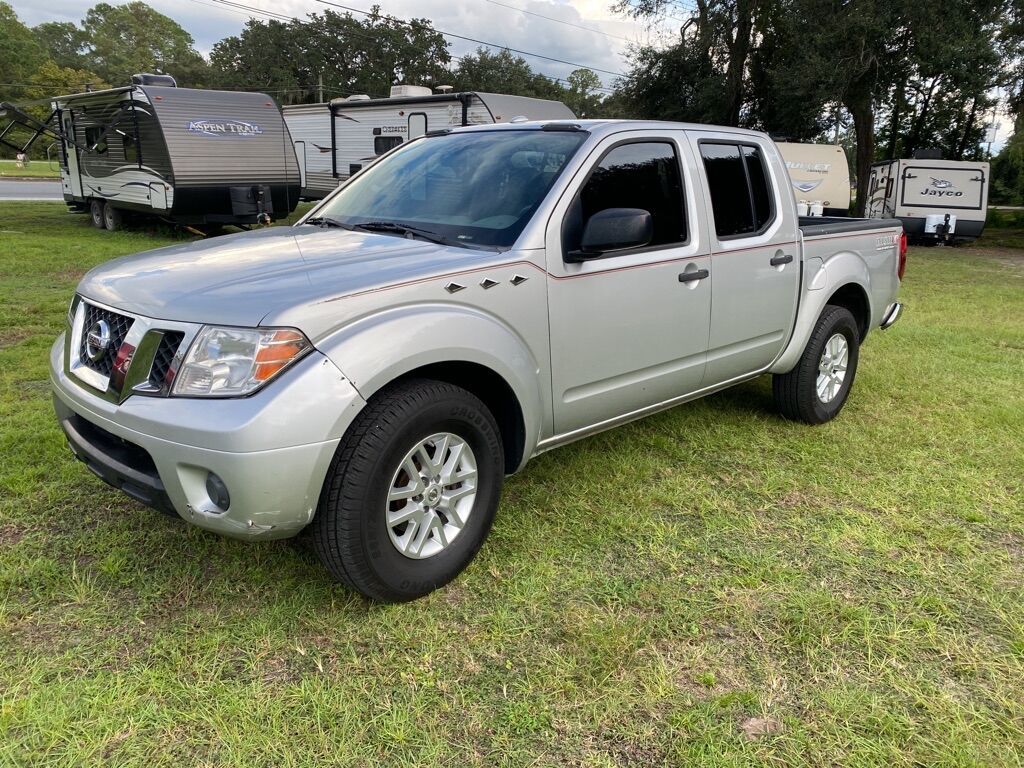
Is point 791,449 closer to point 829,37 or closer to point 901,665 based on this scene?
point 901,665

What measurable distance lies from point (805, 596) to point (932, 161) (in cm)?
1829

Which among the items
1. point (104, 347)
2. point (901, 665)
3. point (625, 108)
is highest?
point (625, 108)

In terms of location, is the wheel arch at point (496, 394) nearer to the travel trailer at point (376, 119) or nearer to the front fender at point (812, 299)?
the front fender at point (812, 299)

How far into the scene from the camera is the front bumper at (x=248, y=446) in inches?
88.4

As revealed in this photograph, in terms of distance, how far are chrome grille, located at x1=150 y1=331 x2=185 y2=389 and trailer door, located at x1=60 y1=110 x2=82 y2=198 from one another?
15397mm

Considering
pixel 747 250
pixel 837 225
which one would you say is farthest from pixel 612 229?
pixel 837 225

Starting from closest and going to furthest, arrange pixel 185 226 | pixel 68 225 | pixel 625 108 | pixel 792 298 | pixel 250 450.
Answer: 1. pixel 250 450
2. pixel 792 298
3. pixel 185 226
4. pixel 68 225
5. pixel 625 108

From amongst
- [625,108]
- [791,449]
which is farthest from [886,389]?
[625,108]

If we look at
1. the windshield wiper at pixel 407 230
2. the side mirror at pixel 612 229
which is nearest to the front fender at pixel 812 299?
the side mirror at pixel 612 229

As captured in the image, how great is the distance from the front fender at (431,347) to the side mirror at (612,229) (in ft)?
1.70

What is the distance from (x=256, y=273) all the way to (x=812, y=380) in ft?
11.3

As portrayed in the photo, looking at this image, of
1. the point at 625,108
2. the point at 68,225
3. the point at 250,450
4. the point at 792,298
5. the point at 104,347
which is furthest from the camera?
the point at 625,108

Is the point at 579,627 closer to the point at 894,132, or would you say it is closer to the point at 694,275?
the point at 694,275

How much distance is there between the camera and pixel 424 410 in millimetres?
2582
